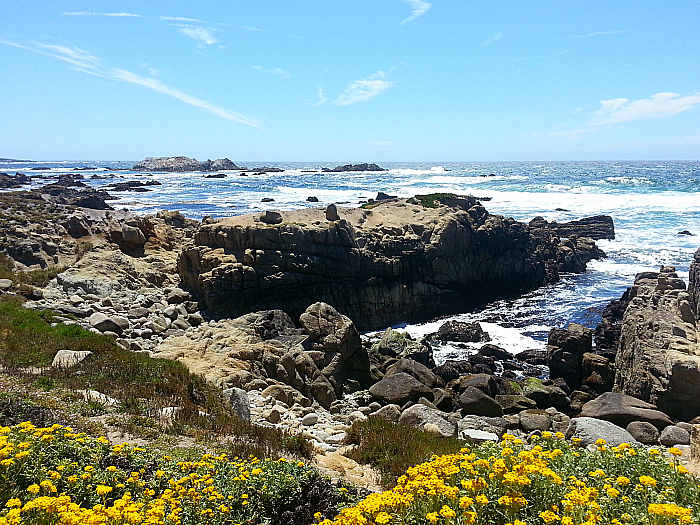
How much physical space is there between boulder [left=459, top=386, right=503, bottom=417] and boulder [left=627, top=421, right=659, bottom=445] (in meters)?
4.22

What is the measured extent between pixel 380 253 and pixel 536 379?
1251 cm

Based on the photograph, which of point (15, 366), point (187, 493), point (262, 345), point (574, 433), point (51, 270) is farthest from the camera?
point (51, 270)

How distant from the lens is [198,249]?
26078 millimetres

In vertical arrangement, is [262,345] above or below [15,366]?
below

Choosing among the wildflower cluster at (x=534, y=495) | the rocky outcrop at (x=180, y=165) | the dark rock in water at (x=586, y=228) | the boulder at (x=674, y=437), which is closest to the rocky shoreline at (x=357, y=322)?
the boulder at (x=674, y=437)

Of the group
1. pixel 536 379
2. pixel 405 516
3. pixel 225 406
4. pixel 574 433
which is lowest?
pixel 536 379

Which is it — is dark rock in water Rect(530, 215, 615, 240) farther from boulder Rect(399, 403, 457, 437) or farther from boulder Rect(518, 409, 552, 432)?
boulder Rect(399, 403, 457, 437)

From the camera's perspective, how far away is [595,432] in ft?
36.8

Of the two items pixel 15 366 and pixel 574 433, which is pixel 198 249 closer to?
pixel 15 366

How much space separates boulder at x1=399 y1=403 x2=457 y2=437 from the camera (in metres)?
12.0

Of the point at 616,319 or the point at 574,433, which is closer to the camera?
the point at 574,433

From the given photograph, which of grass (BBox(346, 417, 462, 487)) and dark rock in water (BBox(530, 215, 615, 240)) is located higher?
grass (BBox(346, 417, 462, 487))

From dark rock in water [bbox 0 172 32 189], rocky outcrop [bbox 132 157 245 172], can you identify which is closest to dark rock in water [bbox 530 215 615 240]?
dark rock in water [bbox 0 172 32 189]

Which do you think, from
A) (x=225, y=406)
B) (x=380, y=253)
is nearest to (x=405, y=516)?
(x=225, y=406)
